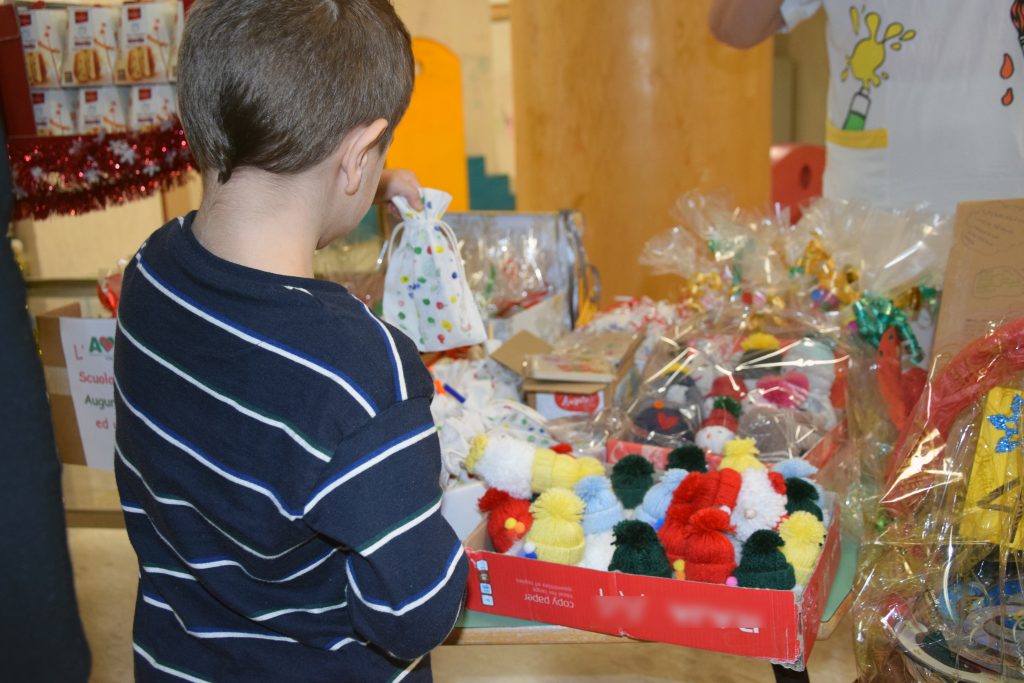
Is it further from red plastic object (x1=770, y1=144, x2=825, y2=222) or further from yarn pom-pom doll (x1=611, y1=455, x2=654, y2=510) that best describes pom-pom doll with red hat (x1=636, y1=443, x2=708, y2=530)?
red plastic object (x1=770, y1=144, x2=825, y2=222)

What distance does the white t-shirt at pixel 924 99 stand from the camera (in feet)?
5.34

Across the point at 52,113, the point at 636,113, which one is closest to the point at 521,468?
the point at 52,113

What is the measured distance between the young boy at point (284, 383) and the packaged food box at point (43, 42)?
1.22 meters

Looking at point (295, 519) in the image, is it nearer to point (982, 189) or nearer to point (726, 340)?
point (726, 340)

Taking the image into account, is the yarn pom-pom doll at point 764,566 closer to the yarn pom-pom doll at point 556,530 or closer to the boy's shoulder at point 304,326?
the yarn pom-pom doll at point 556,530

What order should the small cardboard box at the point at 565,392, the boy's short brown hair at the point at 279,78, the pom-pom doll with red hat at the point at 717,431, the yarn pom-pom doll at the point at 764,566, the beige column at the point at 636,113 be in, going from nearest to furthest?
the boy's short brown hair at the point at 279,78 < the yarn pom-pom doll at the point at 764,566 < the pom-pom doll with red hat at the point at 717,431 < the small cardboard box at the point at 565,392 < the beige column at the point at 636,113

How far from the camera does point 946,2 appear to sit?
5.51 feet

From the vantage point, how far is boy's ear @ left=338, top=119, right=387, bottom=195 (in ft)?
2.79

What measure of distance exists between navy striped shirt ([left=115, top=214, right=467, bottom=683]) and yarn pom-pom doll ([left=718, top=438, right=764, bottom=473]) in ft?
1.87

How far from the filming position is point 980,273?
4.43ft

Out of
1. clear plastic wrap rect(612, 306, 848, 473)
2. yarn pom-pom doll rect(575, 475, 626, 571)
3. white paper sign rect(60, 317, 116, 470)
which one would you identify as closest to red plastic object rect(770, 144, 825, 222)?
clear plastic wrap rect(612, 306, 848, 473)

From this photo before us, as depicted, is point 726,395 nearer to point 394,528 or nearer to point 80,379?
point 394,528

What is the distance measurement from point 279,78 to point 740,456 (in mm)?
884

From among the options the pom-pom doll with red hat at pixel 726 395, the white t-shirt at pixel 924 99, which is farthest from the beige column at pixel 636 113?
Result: the pom-pom doll with red hat at pixel 726 395
